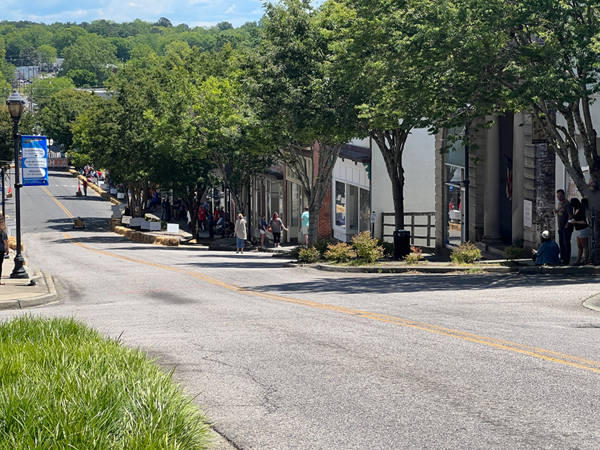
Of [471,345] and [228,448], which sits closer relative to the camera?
[228,448]

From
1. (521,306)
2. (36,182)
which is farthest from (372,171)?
(521,306)

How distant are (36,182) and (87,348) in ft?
51.0

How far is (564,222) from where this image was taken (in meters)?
19.3

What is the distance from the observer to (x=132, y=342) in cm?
1022

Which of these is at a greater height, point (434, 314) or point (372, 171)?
point (372, 171)

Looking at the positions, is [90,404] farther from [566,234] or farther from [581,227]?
[566,234]

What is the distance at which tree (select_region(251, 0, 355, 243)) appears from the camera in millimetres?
25109

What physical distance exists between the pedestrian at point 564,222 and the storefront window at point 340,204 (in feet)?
67.6

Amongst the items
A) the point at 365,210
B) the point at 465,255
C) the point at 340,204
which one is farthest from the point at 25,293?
the point at 340,204

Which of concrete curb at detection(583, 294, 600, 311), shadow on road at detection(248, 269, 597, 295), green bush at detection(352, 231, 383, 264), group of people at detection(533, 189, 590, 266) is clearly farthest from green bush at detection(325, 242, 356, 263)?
concrete curb at detection(583, 294, 600, 311)

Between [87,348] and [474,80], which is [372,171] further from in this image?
[87,348]

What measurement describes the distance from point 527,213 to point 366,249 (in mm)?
4822

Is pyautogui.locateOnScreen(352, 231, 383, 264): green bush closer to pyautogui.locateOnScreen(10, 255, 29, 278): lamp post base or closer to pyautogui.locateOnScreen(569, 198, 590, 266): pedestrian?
pyautogui.locateOnScreen(569, 198, 590, 266): pedestrian

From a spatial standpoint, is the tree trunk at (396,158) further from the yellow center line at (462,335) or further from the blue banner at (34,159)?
the blue banner at (34,159)
